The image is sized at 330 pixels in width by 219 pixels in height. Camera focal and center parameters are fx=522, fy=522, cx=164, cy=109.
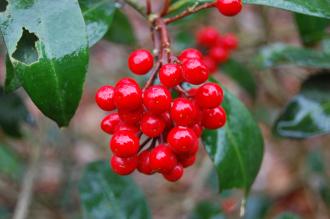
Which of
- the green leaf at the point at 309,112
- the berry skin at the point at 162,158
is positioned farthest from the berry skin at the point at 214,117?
the green leaf at the point at 309,112

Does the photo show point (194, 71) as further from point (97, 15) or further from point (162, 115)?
point (97, 15)

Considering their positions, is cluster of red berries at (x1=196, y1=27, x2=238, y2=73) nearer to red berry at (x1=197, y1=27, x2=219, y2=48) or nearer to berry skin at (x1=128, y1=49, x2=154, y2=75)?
red berry at (x1=197, y1=27, x2=219, y2=48)

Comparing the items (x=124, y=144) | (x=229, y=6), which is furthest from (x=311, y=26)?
(x=124, y=144)

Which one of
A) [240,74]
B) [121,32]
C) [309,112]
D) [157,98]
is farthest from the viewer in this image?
[240,74]

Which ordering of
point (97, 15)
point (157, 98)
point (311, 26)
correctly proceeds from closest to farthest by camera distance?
point (157, 98) < point (97, 15) < point (311, 26)

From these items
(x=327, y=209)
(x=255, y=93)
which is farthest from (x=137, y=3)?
(x=327, y=209)

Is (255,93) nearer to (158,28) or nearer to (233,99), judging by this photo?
(233,99)
